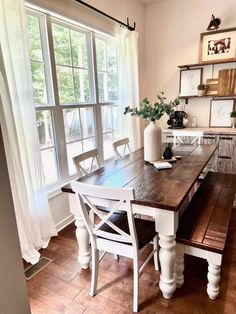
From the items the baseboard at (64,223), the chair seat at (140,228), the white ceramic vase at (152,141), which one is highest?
the white ceramic vase at (152,141)

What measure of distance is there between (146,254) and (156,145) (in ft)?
3.25

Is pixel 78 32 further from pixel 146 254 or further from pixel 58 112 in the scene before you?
pixel 146 254

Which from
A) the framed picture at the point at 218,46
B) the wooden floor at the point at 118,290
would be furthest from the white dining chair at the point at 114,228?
the framed picture at the point at 218,46

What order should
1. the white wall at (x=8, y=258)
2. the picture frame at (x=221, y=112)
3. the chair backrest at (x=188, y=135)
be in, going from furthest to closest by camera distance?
the picture frame at (x=221, y=112), the chair backrest at (x=188, y=135), the white wall at (x=8, y=258)

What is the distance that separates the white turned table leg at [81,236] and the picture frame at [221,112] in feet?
9.09

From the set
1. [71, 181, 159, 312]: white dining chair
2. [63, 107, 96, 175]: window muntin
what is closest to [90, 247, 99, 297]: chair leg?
[71, 181, 159, 312]: white dining chair

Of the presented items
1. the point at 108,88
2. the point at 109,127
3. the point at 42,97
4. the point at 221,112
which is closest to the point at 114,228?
the point at 42,97

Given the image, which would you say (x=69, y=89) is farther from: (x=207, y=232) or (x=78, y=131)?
(x=207, y=232)

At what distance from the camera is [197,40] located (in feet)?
11.5

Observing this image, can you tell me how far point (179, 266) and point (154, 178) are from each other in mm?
644

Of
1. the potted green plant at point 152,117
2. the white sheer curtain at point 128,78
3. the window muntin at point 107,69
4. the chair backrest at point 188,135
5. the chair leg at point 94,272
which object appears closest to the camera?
the chair leg at point 94,272

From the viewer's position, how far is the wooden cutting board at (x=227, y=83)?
3306 mm

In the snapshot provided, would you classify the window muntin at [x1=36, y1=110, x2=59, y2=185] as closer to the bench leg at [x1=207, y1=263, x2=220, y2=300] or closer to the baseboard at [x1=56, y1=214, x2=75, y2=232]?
the baseboard at [x1=56, y1=214, x2=75, y2=232]

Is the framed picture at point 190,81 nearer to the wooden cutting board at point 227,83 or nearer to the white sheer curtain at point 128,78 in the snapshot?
the wooden cutting board at point 227,83
